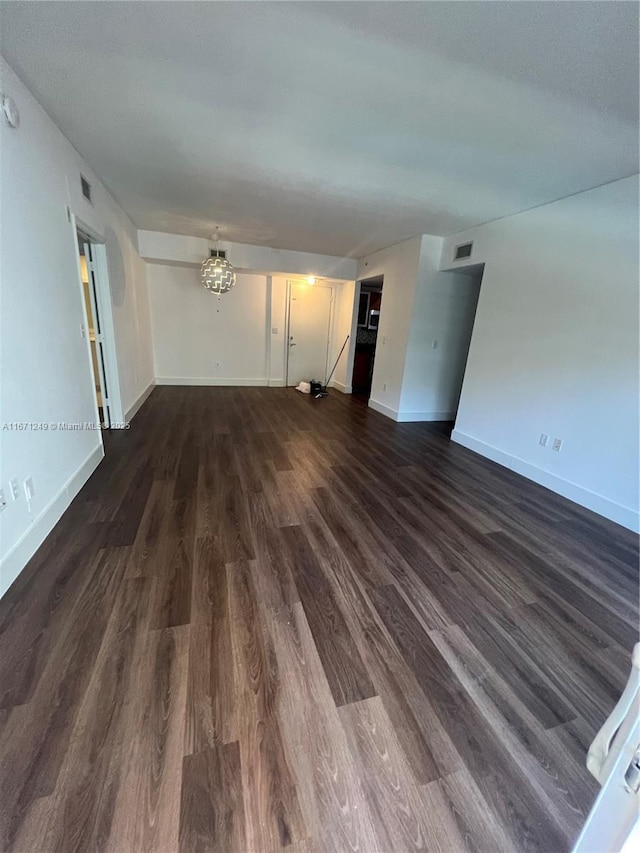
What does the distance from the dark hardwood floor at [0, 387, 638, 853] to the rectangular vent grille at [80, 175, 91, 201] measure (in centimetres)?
244

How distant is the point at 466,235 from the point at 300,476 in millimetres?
3452

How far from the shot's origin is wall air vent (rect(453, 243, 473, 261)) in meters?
3.94

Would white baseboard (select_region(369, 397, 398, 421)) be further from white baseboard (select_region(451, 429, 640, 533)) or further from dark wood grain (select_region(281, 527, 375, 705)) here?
dark wood grain (select_region(281, 527, 375, 705))

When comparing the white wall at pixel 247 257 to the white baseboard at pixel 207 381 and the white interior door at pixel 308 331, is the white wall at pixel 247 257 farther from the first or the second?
the white baseboard at pixel 207 381

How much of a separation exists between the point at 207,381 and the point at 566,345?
5.58 metres

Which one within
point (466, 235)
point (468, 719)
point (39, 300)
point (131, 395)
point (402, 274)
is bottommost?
point (468, 719)

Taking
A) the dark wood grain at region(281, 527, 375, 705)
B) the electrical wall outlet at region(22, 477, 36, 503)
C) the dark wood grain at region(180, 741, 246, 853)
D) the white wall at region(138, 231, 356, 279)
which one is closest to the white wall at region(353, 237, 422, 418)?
the white wall at region(138, 231, 356, 279)

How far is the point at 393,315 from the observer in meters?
4.93

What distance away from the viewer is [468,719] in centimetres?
121

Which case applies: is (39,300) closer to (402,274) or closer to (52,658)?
(52,658)

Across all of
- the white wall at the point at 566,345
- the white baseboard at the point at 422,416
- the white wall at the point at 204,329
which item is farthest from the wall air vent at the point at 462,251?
the white wall at the point at 204,329

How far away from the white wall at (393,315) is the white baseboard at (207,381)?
2.48 meters

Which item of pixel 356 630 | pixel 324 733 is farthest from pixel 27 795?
pixel 356 630

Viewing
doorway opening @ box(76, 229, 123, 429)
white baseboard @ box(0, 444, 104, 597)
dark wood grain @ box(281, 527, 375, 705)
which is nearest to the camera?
dark wood grain @ box(281, 527, 375, 705)
